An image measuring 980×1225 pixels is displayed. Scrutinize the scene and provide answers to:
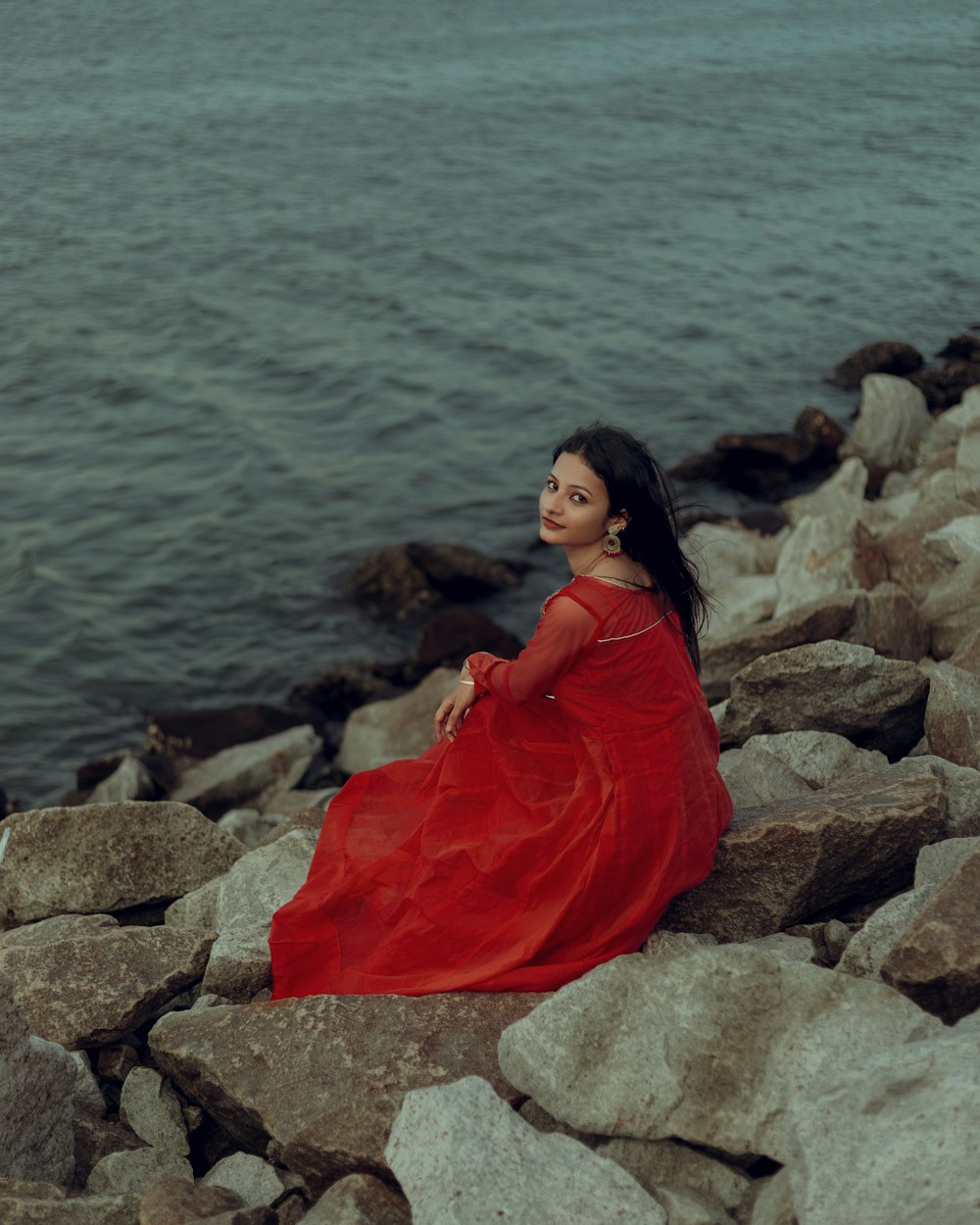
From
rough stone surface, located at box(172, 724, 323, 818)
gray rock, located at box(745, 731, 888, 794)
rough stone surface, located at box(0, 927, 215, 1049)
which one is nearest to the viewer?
rough stone surface, located at box(0, 927, 215, 1049)

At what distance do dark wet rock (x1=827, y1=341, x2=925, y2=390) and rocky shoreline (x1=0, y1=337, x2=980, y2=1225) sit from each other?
1183cm

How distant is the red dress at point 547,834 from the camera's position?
408 centimetres

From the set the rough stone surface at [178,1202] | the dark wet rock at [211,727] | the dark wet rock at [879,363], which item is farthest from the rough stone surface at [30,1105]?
the dark wet rock at [879,363]

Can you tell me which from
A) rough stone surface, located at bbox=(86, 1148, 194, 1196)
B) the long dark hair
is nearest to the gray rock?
the long dark hair

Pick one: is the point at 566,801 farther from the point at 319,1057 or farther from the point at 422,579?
the point at 422,579

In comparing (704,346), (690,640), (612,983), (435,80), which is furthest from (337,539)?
(435,80)

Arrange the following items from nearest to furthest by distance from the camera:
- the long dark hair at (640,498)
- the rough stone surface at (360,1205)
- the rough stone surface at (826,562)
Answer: the rough stone surface at (360,1205)
the long dark hair at (640,498)
the rough stone surface at (826,562)

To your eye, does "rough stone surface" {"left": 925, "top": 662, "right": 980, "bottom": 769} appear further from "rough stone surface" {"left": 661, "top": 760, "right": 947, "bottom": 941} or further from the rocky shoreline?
"rough stone surface" {"left": 661, "top": 760, "right": 947, "bottom": 941}

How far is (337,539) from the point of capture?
13.8m

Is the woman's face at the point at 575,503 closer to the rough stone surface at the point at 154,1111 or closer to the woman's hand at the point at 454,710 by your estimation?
the woman's hand at the point at 454,710

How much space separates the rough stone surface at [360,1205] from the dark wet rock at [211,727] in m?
7.10

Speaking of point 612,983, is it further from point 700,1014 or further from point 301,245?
point 301,245

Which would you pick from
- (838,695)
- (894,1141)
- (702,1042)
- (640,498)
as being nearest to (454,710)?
(640,498)

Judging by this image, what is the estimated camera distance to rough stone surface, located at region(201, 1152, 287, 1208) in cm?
365
